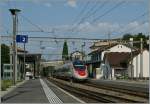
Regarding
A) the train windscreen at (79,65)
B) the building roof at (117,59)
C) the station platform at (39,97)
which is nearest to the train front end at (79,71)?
the train windscreen at (79,65)

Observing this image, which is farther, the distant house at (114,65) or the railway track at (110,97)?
the distant house at (114,65)

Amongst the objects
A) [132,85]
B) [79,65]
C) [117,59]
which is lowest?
[132,85]

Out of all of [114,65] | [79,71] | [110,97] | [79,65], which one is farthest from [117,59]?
[110,97]

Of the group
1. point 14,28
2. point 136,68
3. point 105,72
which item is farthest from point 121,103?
point 105,72

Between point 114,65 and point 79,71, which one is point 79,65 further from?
point 114,65

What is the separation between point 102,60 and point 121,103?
3531 inches

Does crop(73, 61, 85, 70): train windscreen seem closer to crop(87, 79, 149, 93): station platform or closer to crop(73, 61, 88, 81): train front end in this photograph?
crop(73, 61, 88, 81): train front end

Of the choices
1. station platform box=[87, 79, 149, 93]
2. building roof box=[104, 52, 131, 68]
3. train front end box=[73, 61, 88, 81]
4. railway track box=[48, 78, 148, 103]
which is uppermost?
building roof box=[104, 52, 131, 68]

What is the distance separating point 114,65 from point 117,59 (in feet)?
14.1

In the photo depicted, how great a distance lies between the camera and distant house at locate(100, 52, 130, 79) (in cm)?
9544

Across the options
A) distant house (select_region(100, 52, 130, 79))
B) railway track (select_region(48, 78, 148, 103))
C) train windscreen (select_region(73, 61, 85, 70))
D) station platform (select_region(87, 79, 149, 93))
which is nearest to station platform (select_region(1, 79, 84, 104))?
railway track (select_region(48, 78, 148, 103))

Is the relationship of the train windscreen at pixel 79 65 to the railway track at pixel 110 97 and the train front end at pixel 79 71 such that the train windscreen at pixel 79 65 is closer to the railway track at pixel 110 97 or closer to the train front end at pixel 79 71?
the train front end at pixel 79 71

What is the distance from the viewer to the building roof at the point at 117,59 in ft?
314

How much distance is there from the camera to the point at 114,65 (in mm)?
98938
